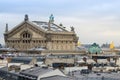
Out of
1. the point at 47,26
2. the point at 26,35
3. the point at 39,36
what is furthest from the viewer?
the point at 47,26

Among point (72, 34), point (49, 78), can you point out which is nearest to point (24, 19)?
point (72, 34)

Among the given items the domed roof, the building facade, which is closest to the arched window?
the building facade

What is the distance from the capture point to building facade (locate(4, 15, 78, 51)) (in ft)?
445

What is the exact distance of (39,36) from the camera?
13638cm

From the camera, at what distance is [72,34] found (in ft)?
464

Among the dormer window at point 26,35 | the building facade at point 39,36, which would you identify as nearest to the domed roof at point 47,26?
the building facade at point 39,36

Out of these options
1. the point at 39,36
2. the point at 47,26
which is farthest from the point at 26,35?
the point at 47,26

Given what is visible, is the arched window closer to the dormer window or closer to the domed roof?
the dormer window

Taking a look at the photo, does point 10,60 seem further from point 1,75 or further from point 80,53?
point 80,53

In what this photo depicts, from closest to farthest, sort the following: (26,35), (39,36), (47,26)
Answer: (39,36) < (26,35) < (47,26)

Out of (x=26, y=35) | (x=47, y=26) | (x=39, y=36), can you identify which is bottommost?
(x=39, y=36)

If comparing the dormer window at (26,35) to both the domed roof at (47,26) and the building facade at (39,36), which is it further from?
the domed roof at (47,26)

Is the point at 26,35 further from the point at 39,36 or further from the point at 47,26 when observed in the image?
the point at 47,26

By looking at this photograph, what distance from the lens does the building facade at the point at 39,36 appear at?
445ft
